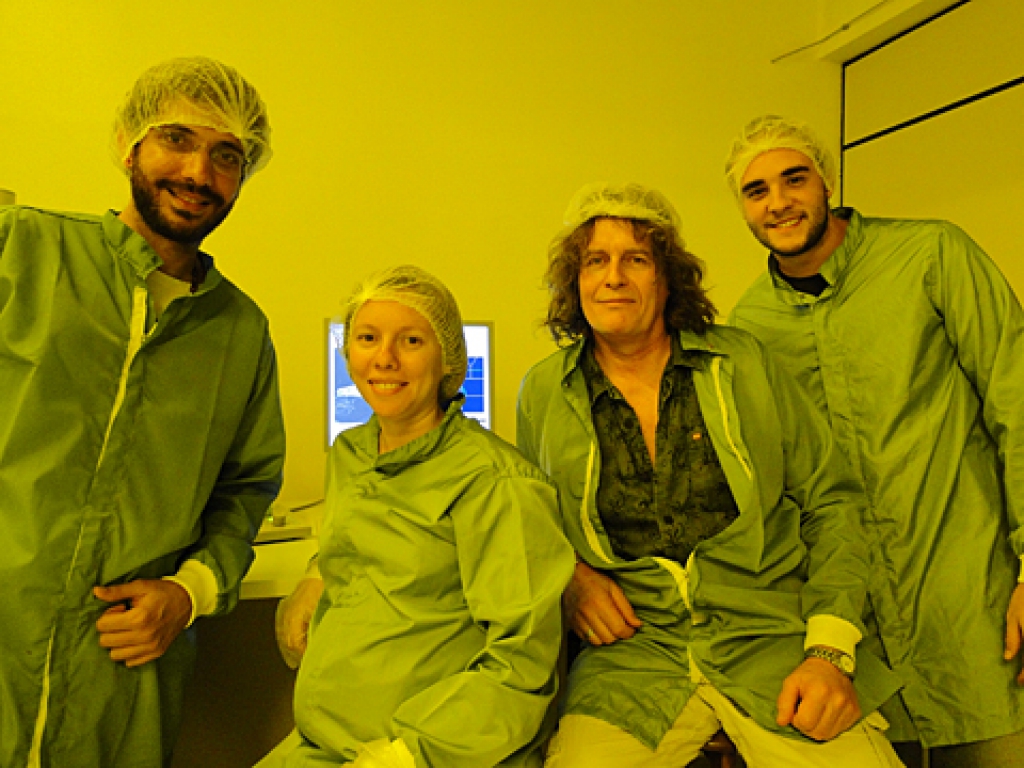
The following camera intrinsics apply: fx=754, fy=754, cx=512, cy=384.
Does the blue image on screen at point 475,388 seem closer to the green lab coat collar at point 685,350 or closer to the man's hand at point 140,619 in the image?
the green lab coat collar at point 685,350

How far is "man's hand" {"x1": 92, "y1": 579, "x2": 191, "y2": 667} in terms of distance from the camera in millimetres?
1210

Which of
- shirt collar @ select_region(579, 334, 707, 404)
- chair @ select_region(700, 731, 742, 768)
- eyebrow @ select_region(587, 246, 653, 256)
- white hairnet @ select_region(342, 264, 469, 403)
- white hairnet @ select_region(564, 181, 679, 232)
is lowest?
chair @ select_region(700, 731, 742, 768)

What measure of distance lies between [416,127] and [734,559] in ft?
6.69

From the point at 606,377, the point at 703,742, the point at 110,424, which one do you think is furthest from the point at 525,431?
the point at 110,424

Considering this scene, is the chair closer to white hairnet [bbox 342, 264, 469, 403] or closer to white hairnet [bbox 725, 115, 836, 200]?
white hairnet [bbox 342, 264, 469, 403]

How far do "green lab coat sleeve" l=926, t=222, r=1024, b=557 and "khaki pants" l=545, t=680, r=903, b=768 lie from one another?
0.49 meters

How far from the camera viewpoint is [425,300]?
1.30 m

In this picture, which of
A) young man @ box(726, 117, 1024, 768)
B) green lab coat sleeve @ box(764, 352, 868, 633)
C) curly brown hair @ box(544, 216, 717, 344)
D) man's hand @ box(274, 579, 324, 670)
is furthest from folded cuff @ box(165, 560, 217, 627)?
young man @ box(726, 117, 1024, 768)

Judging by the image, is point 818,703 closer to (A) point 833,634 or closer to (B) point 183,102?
(A) point 833,634

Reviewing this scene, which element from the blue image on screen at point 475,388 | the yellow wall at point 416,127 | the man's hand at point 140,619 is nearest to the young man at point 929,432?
the blue image on screen at point 475,388

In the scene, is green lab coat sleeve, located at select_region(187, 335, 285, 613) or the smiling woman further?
green lab coat sleeve, located at select_region(187, 335, 285, 613)

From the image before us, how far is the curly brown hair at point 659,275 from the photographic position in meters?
1.52

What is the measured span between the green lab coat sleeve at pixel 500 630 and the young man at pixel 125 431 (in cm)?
50

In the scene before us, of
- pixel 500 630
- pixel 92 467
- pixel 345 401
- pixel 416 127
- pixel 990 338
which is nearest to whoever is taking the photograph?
pixel 500 630
